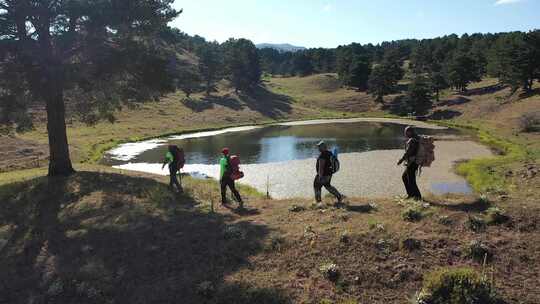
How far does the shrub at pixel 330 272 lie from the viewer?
11.4 meters

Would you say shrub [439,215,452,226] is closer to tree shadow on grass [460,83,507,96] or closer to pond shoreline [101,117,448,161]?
pond shoreline [101,117,448,161]

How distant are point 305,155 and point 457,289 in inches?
1569

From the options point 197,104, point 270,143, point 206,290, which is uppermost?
point 197,104

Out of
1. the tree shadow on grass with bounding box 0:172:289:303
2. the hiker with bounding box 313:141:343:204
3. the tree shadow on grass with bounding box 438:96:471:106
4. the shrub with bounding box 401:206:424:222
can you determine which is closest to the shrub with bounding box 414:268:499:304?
the shrub with bounding box 401:206:424:222

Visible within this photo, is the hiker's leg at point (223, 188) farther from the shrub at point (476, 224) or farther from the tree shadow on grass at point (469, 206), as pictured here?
the shrub at point (476, 224)

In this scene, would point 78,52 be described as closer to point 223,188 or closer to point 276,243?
point 223,188

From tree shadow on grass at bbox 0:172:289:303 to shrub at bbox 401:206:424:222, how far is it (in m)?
4.56

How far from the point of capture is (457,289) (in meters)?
10.1

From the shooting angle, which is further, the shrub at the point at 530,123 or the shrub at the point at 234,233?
the shrub at the point at 530,123

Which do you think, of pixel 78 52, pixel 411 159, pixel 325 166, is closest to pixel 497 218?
pixel 411 159

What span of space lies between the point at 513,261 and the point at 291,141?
2080 inches

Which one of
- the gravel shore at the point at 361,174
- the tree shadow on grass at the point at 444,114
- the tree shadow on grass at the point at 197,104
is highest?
the tree shadow on grass at the point at 197,104

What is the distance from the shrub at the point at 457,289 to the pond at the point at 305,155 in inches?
691

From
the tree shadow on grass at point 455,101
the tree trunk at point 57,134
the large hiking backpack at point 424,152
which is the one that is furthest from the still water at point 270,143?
the large hiking backpack at point 424,152
